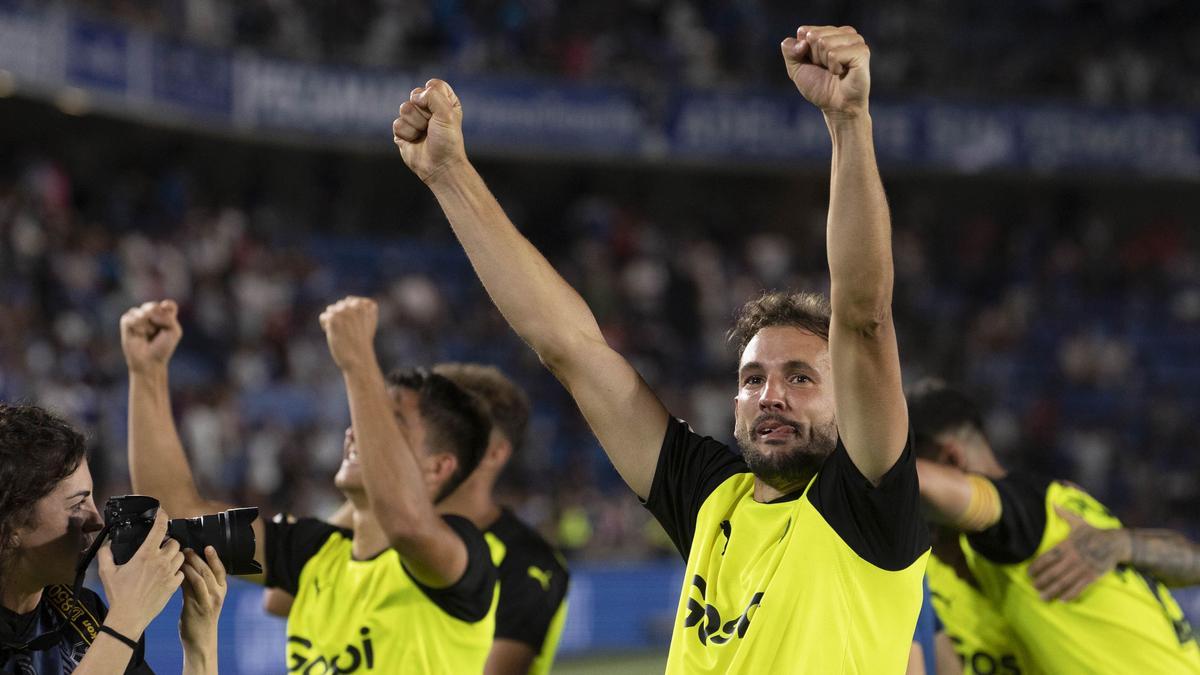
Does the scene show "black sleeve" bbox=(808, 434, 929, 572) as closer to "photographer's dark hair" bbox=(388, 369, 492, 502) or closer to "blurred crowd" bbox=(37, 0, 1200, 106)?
"photographer's dark hair" bbox=(388, 369, 492, 502)

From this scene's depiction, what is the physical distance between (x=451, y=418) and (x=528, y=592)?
0.75m

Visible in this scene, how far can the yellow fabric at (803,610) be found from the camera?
3.01 meters

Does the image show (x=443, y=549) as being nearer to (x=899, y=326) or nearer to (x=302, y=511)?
(x=302, y=511)

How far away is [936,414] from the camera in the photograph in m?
4.71

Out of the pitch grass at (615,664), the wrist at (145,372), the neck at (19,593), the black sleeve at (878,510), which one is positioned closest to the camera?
the black sleeve at (878,510)

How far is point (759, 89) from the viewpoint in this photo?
18797mm

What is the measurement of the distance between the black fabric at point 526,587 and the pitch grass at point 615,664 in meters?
6.26

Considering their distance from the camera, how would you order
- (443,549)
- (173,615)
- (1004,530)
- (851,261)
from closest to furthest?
(851,261) < (443,549) < (1004,530) < (173,615)

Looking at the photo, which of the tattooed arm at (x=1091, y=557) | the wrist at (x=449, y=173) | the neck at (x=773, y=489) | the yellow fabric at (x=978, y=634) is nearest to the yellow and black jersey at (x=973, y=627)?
the yellow fabric at (x=978, y=634)

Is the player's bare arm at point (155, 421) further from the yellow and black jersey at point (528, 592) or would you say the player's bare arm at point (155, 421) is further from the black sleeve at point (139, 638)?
the black sleeve at point (139, 638)

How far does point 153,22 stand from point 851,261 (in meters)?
12.6

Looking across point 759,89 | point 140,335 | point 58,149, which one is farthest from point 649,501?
point 759,89

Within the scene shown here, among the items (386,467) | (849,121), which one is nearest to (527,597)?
(386,467)

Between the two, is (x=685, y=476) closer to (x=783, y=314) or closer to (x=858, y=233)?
(x=783, y=314)
